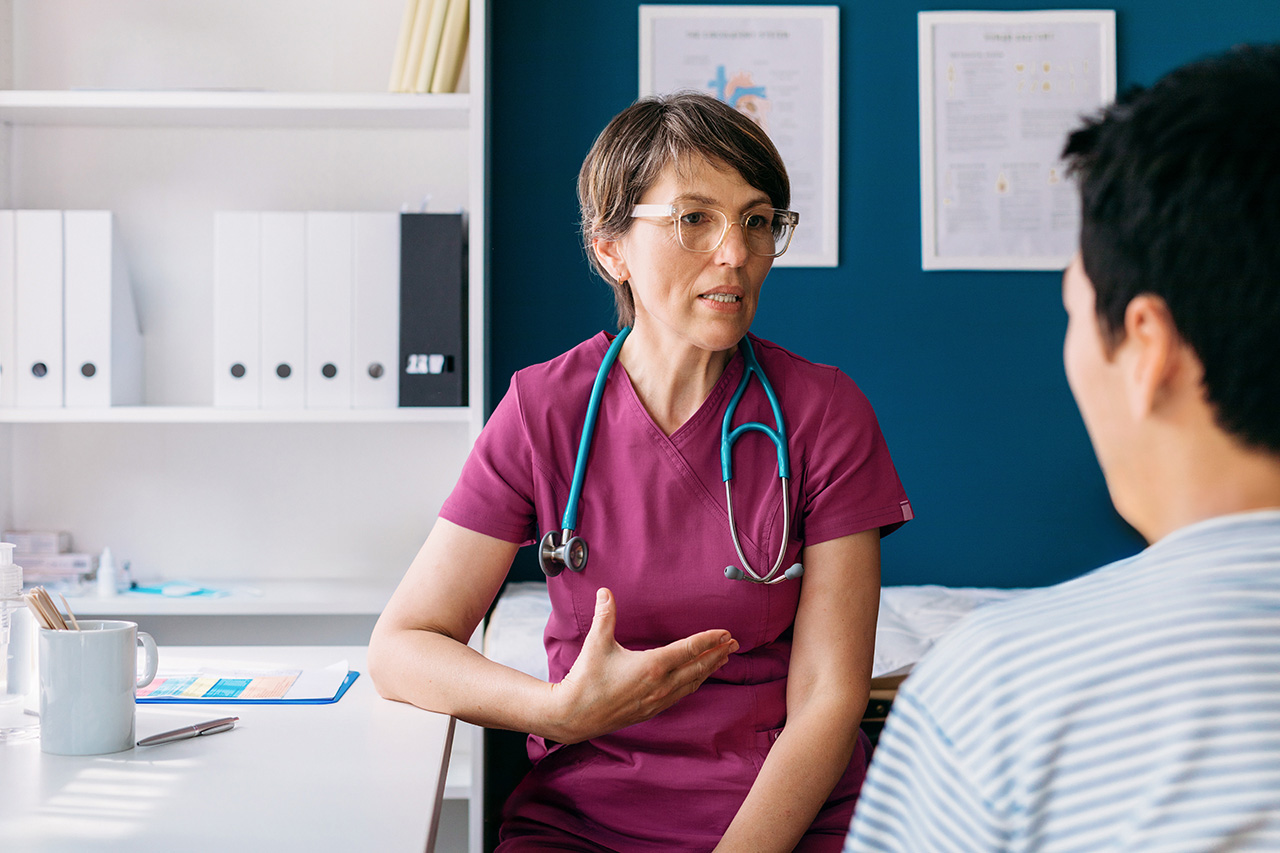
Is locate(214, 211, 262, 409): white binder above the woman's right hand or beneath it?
above

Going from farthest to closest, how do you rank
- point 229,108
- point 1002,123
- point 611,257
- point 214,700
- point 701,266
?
point 1002,123, point 229,108, point 611,257, point 701,266, point 214,700

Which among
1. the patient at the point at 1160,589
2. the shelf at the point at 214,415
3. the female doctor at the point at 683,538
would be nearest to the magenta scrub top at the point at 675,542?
the female doctor at the point at 683,538

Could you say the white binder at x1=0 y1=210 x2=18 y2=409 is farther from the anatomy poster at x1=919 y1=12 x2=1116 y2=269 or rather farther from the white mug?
the anatomy poster at x1=919 y1=12 x2=1116 y2=269

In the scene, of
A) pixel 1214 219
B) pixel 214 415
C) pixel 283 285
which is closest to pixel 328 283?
pixel 283 285

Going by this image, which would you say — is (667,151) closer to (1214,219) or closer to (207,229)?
(1214,219)

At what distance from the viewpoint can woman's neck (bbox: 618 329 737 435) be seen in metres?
1.22

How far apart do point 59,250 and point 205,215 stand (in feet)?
1.10

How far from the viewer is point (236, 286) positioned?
75.2 inches

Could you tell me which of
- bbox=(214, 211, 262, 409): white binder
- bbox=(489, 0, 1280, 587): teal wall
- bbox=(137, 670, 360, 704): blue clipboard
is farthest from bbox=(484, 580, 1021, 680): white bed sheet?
bbox=(214, 211, 262, 409): white binder

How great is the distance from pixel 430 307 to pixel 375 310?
10cm

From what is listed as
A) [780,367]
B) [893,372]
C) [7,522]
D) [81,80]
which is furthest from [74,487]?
[893,372]

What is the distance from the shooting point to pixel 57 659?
2.85 ft

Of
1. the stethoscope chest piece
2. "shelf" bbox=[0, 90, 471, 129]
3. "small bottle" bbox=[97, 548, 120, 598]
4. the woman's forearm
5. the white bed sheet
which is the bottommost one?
the white bed sheet

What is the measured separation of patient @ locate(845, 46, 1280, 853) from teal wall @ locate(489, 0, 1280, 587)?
1815mm
